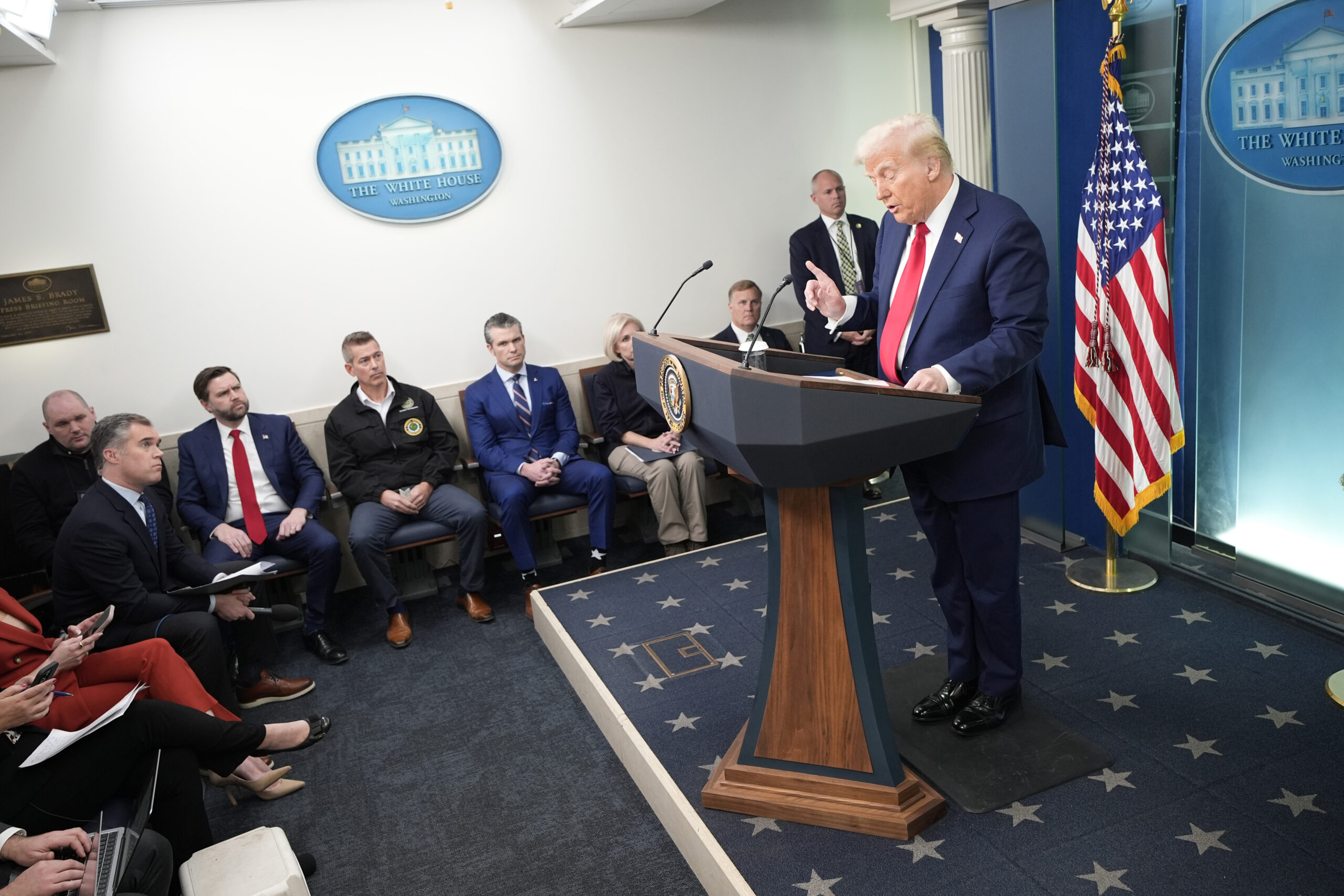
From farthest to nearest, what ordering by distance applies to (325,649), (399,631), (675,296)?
(399,631), (325,649), (675,296)

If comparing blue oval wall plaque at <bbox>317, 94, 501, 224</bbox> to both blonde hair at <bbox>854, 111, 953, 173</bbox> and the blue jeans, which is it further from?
blonde hair at <bbox>854, 111, 953, 173</bbox>

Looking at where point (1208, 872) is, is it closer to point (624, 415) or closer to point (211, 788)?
point (211, 788)

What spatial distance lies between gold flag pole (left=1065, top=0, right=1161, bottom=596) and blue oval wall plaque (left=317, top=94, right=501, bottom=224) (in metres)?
2.94

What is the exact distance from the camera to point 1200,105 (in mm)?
3645

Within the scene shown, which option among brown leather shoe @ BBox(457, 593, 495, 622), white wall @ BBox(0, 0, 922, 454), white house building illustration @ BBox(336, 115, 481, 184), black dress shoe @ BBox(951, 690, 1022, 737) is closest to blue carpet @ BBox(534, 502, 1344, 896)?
black dress shoe @ BBox(951, 690, 1022, 737)

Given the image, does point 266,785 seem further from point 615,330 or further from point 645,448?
point 615,330

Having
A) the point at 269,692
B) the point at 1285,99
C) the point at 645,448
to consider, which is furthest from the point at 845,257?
the point at 269,692

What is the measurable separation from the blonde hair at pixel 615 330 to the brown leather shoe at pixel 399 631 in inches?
65.2

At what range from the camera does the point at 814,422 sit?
2.26 meters

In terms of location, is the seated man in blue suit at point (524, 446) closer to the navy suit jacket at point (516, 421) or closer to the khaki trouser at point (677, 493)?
the navy suit jacket at point (516, 421)

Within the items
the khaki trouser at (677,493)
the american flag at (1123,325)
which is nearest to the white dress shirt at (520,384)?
the khaki trouser at (677,493)

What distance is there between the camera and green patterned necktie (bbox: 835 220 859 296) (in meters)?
5.61

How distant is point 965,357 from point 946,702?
3.76 feet

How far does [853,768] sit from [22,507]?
3.69 meters
